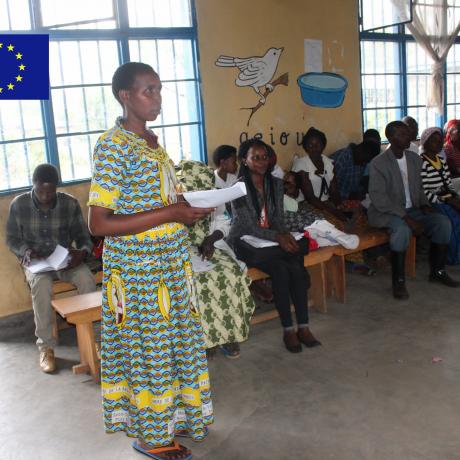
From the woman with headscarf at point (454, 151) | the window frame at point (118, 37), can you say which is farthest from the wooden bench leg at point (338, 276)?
the woman with headscarf at point (454, 151)

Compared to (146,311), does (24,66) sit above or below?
above

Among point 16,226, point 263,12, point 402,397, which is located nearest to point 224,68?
point 263,12

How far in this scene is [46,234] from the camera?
407 cm

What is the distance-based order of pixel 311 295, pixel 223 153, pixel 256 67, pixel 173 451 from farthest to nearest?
pixel 256 67 → pixel 223 153 → pixel 311 295 → pixel 173 451

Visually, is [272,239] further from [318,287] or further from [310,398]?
[310,398]

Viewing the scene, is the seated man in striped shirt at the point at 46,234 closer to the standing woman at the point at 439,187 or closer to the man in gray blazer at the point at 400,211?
the man in gray blazer at the point at 400,211

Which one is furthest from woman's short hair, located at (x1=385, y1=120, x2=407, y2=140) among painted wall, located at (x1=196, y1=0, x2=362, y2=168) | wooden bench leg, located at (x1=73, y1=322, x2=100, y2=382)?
wooden bench leg, located at (x1=73, y1=322, x2=100, y2=382)

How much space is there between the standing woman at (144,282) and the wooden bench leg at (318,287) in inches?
80.1

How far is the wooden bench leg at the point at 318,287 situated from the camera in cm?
422

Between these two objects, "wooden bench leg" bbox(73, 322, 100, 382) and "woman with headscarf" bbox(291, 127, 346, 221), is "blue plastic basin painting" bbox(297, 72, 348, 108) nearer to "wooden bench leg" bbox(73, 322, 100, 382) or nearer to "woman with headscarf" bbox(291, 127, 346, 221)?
"woman with headscarf" bbox(291, 127, 346, 221)

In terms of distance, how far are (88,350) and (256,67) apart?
337 centimetres

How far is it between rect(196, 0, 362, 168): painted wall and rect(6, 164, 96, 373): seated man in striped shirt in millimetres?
1715

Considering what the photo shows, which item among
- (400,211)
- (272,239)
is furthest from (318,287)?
(400,211)

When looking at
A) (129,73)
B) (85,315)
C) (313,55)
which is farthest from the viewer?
(313,55)
